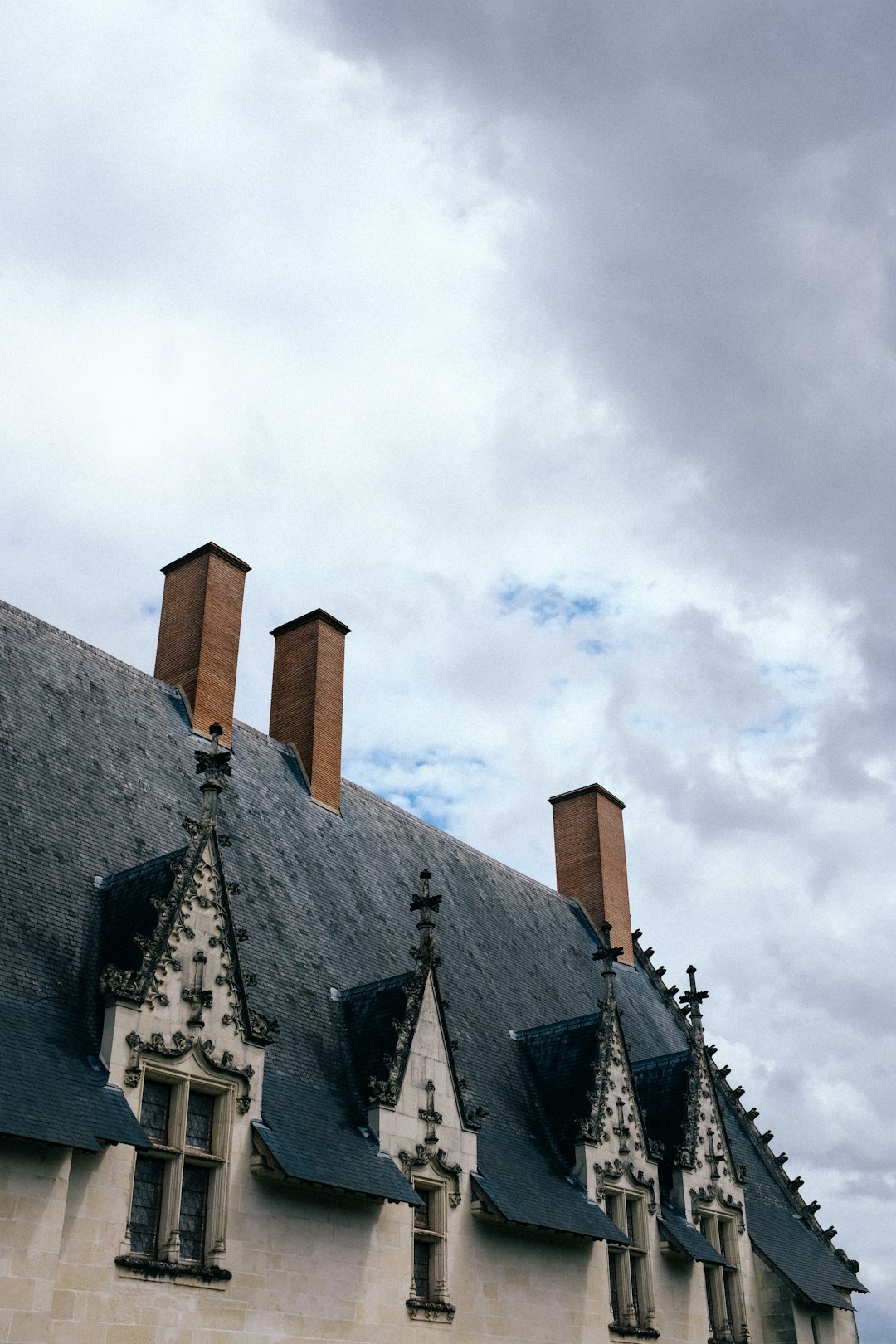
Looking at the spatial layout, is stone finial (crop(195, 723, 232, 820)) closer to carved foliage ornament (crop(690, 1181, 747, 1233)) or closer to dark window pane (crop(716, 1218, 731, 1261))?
carved foliage ornament (crop(690, 1181, 747, 1233))

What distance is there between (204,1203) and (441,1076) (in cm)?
443

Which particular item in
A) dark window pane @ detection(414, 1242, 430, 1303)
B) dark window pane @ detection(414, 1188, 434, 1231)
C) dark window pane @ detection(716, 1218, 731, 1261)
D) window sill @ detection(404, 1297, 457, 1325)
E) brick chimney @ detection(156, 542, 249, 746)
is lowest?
window sill @ detection(404, 1297, 457, 1325)

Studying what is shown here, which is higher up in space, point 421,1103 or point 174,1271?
point 421,1103

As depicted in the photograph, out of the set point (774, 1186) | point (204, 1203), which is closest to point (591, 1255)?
point (204, 1203)

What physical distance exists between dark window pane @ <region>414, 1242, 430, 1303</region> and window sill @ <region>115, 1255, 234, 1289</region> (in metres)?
3.61

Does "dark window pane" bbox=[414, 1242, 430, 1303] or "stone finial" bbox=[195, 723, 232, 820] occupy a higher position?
"stone finial" bbox=[195, 723, 232, 820]

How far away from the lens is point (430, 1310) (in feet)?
54.7

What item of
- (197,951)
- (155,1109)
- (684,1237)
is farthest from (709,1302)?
(197,951)

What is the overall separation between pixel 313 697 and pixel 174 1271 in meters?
12.2

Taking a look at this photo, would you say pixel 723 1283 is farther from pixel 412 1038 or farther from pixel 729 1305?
pixel 412 1038

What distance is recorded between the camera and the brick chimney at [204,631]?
73.0ft

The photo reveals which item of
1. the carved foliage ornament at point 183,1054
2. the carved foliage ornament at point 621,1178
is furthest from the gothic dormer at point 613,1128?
the carved foliage ornament at point 183,1054

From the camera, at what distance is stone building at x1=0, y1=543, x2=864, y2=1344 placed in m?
13.8

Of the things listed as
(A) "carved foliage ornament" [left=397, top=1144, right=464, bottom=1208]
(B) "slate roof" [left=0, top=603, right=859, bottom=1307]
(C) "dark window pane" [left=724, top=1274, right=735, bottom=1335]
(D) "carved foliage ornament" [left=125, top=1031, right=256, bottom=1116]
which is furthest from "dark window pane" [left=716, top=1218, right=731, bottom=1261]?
(D) "carved foliage ornament" [left=125, top=1031, right=256, bottom=1116]
